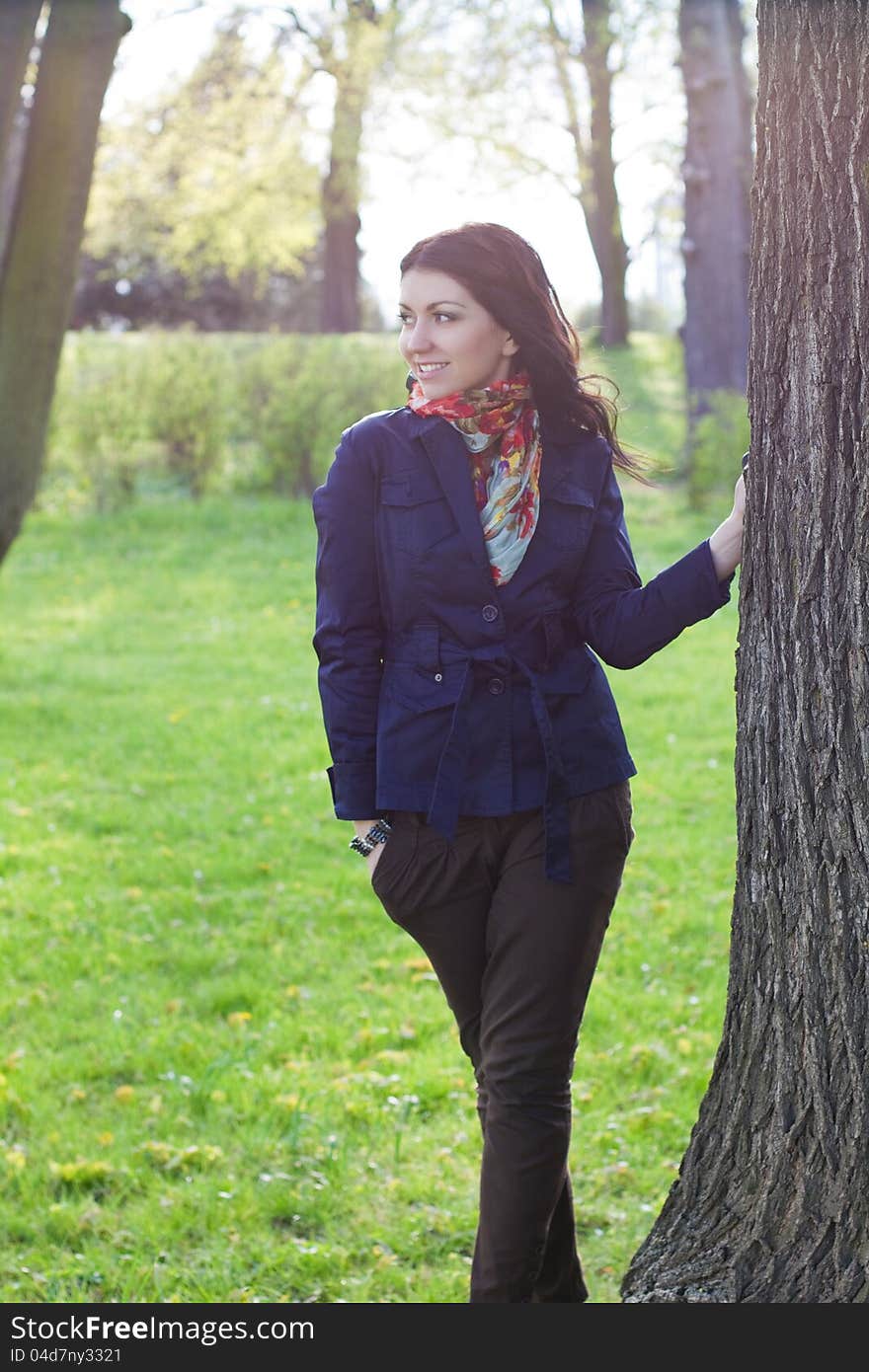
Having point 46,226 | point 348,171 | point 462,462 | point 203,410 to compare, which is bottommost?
point 462,462

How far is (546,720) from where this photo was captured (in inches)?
104

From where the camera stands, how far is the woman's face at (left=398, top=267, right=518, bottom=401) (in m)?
2.69

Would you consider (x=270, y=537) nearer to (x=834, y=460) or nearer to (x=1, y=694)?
(x=1, y=694)

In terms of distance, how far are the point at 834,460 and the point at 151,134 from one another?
70.4ft

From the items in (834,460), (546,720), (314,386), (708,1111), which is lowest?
(708,1111)

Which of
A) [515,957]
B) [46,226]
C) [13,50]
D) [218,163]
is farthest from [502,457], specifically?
[218,163]

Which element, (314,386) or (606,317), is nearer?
(314,386)

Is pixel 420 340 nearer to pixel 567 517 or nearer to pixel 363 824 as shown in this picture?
pixel 567 517

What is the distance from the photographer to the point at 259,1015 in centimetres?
475

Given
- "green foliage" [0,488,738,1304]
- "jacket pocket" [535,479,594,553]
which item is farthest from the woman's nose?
"green foliage" [0,488,738,1304]

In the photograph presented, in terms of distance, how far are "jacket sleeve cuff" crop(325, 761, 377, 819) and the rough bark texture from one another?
42.2ft

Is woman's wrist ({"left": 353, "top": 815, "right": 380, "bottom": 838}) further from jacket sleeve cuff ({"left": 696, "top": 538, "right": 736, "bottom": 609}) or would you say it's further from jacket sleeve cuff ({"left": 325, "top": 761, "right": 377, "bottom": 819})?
jacket sleeve cuff ({"left": 696, "top": 538, "right": 736, "bottom": 609})

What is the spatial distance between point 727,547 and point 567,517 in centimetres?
30

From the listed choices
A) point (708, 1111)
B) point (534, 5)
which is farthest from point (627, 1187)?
point (534, 5)
